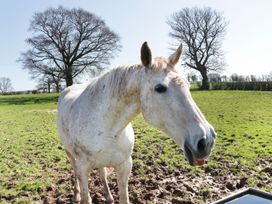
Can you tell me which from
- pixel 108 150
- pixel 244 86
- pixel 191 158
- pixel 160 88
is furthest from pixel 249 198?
pixel 244 86

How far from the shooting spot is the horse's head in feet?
7.41

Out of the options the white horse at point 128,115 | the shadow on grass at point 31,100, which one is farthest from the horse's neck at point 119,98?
the shadow on grass at point 31,100

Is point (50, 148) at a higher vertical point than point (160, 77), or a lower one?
lower

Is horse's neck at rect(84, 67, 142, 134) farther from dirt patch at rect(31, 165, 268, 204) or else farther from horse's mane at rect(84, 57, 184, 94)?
dirt patch at rect(31, 165, 268, 204)

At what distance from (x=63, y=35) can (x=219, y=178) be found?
34221mm

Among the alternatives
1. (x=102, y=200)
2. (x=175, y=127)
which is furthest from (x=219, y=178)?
(x=175, y=127)

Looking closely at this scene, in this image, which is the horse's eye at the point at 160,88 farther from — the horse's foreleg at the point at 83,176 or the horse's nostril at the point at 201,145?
the horse's foreleg at the point at 83,176

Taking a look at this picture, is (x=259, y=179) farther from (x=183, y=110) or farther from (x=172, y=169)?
(x=183, y=110)

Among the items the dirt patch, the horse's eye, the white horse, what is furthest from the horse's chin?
the dirt patch

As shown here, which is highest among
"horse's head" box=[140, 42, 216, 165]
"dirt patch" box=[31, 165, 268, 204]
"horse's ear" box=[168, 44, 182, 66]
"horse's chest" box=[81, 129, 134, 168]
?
"horse's ear" box=[168, 44, 182, 66]

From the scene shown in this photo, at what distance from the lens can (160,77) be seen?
2.58 metres

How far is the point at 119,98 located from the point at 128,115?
199 millimetres

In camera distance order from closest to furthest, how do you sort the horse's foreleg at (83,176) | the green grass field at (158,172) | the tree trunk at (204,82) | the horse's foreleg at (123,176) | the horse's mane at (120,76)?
the horse's mane at (120,76), the horse's foreleg at (83,176), the horse's foreleg at (123,176), the green grass field at (158,172), the tree trunk at (204,82)

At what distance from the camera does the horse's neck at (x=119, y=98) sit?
115 inches
